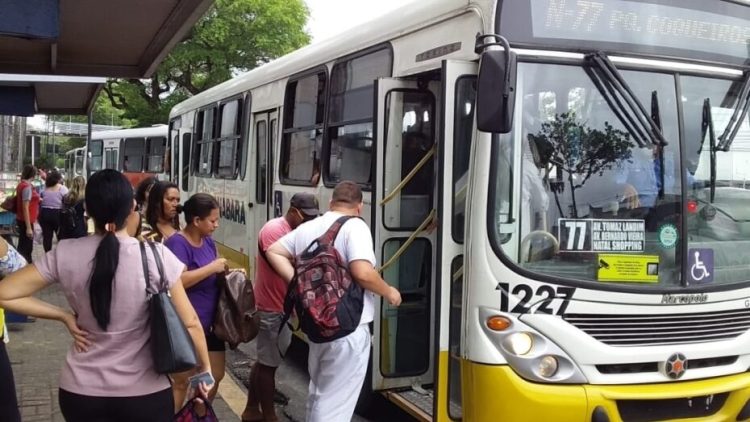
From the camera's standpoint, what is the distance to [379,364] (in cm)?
491

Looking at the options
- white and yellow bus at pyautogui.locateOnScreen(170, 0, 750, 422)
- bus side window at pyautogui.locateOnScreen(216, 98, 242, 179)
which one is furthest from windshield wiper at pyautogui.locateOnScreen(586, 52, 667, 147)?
bus side window at pyautogui.locateOnScreen(216, 98, 242, 179)

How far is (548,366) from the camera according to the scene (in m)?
3.98

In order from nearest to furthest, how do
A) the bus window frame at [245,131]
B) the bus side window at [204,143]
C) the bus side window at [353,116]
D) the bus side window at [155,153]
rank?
the bus side window at [353,116] → the bus window frame at [245,131] → the bus side window at [204,143] → the bus side window at [155,153]

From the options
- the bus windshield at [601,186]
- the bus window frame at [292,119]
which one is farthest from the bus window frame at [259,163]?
the bus windshield at [601,186]

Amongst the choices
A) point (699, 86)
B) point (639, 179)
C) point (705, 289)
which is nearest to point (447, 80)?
point (639, 179)

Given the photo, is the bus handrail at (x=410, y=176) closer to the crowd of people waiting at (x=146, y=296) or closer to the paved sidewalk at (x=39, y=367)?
the crowd of people waiting at (x=146, y=296)

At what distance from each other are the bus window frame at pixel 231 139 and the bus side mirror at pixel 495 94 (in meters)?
5.81

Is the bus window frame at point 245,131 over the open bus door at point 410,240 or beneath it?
over

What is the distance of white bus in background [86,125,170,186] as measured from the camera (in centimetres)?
2577

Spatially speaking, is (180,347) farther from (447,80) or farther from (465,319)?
(447,80)

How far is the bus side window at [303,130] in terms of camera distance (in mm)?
6703

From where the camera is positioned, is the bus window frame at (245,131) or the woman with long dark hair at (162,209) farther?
the bus window frame at (245,131)

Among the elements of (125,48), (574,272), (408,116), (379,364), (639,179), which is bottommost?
(379,364)

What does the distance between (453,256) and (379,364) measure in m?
1.08
